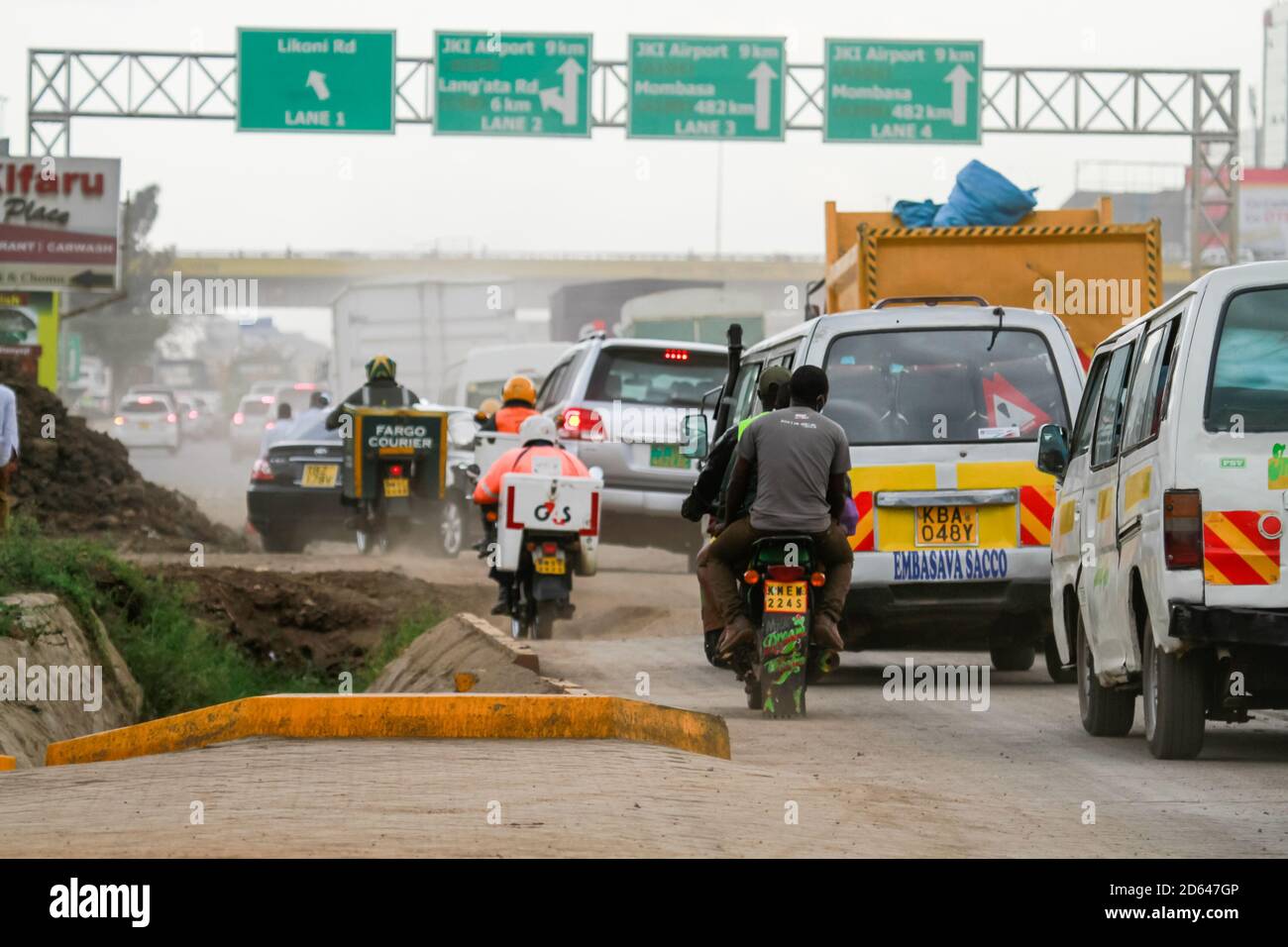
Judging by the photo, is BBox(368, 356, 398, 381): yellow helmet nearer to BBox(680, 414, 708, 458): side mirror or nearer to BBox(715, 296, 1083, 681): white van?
BBox(680, 414, 708, 458): side mirror

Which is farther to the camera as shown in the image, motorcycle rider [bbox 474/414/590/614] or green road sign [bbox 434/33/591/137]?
green road sign [bbox 434/33/591/137]

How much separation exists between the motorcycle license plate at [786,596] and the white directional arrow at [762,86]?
25112 mm

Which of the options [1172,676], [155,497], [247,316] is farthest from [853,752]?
[247,316]

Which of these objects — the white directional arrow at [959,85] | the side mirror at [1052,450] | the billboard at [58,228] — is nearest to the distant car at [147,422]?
the billboard at [58,228]

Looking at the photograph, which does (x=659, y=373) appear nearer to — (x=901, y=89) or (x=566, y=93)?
(x=566, y=93)

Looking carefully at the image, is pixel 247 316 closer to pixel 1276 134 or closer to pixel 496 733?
pixel 496 733

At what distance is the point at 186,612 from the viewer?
17125 millimetres

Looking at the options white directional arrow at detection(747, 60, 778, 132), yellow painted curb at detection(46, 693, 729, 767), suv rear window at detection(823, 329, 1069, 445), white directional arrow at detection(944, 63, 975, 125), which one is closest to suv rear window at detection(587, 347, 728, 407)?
suv rear window at detection(823, 329, 1069, 445)

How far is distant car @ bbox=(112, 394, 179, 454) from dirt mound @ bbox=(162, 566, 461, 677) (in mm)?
42118

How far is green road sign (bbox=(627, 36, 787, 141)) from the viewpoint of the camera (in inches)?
1378

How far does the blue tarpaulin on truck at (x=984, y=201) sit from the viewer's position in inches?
727

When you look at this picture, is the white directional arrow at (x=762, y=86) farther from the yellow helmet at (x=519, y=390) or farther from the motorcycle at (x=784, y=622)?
the motorcycle at (x=784, y=622)

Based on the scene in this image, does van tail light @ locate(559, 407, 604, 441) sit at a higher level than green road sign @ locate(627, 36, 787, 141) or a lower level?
lower

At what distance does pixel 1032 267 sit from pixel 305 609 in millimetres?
6475
